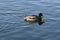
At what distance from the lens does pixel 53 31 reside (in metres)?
15.8

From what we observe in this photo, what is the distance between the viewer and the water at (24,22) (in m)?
15.1

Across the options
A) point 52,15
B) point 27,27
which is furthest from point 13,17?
point 52,15

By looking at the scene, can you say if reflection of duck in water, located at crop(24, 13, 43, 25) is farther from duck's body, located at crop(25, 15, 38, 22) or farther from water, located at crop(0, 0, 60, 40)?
water, located at crop(0, 0, 60, 40)

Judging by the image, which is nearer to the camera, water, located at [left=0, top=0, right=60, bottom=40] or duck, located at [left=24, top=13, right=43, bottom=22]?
water, located at [left=0, top=0, right=60, bottom=40]

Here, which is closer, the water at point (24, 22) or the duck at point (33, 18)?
the water at point (24, 22)

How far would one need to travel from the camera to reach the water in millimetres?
15148

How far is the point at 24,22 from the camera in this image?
16.8 meters

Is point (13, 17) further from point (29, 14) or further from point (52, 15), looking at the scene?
point (52, 15)

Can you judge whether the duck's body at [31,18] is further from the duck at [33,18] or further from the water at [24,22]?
the water at [24,22]

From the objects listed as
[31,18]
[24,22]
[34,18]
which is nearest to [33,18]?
[34,18]

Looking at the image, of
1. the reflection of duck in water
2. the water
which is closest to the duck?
the reflection of duck in water

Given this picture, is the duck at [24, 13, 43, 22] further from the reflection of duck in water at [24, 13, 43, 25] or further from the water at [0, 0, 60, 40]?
the water at [0, 0, 60, 40]

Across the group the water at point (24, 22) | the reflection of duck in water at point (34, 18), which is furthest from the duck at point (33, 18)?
the water at point (24, 22)

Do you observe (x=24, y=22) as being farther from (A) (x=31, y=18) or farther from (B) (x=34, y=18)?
(B) (x=34, y=18)
